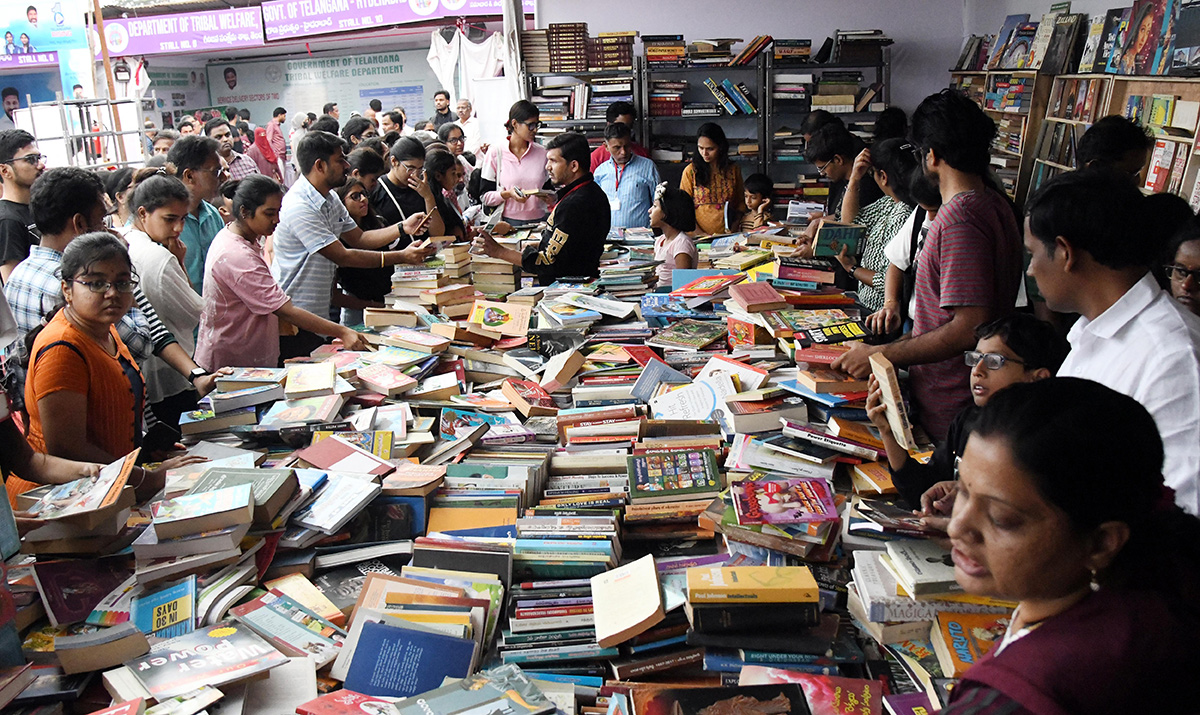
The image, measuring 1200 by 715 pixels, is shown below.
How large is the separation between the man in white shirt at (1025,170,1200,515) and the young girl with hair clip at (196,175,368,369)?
264 cm

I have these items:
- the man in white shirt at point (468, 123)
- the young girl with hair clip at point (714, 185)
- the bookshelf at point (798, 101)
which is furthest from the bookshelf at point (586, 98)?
the man in white shirt at point (468, 123)

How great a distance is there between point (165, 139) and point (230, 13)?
844 cm

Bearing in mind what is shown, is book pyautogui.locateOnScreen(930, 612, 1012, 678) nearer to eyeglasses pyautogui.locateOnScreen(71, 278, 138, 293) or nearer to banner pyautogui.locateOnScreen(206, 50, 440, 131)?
eyeglasses pyautogui.locateOnScreen(71, 278, 138, 293)

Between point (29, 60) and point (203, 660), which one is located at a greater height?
point (29, 60)

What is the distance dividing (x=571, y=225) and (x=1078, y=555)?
11.6ft

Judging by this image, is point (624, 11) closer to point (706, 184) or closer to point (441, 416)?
point (706, 184)

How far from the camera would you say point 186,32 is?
13.5m

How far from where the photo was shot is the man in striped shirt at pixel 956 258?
2250 mm

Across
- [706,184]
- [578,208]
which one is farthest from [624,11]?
[578,208]

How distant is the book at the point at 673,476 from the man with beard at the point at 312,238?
88.2 inches

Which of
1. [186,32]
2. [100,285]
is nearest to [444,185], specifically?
[100,285]

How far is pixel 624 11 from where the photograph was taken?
8.28m

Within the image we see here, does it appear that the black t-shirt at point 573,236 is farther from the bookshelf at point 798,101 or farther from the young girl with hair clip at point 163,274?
the bookshelf at point 798,101

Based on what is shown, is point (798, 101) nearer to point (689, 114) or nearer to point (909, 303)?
point (689, 114)
